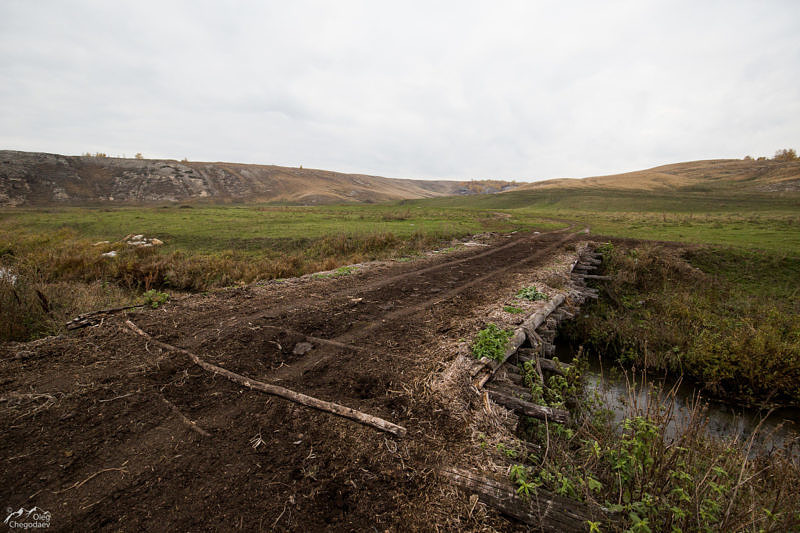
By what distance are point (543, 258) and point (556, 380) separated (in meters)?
10.7

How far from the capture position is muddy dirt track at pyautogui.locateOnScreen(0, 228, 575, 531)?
8.71 ft

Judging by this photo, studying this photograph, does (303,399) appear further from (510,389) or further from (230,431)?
(510,389)

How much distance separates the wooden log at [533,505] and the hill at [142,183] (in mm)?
85084

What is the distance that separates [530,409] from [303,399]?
118 inches

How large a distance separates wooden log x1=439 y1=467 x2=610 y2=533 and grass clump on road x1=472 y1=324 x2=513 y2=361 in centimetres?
222

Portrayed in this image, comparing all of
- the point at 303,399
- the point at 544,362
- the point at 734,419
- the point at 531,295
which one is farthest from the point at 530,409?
the point at 734,419

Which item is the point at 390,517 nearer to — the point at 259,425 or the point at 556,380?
the point at 259,425

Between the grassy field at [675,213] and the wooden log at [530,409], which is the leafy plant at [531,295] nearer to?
the wooden log at [530,409]

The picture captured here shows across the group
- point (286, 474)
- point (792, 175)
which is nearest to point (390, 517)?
point (286, 474)

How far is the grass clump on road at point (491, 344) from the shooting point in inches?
199

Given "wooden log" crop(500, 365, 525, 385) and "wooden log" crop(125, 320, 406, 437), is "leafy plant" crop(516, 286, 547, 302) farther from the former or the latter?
"wooden log" crop(125, 320, 406, 437)

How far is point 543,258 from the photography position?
50.0 ft

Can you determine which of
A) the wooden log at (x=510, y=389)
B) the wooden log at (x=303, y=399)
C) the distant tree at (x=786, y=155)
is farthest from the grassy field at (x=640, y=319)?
the distant tree at (x=786, y=155)

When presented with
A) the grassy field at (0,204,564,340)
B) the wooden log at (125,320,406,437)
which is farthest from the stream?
the grassy field at (0,204,564,340)
